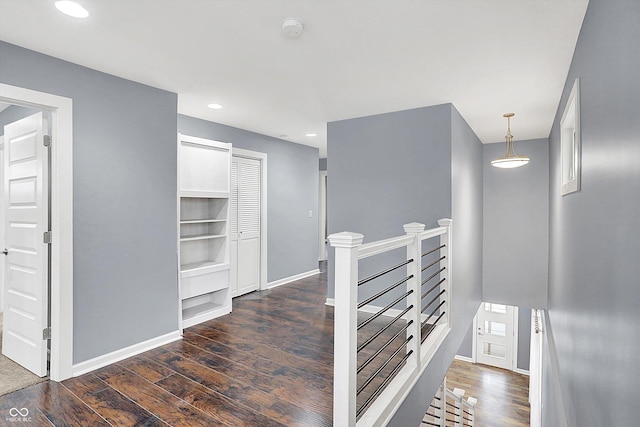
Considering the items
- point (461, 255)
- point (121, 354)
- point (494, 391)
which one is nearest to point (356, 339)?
point (121, 354)

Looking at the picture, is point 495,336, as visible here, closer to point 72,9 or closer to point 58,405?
point 58,405

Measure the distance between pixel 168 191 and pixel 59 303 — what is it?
129cm

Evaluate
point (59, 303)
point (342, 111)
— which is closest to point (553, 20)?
point (342, 111)

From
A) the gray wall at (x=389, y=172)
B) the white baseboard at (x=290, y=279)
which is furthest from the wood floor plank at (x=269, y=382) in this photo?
the white baseboard at (x=290, y=279)

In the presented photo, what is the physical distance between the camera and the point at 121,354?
293cm

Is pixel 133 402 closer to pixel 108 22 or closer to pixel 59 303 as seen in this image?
pixel 59 303

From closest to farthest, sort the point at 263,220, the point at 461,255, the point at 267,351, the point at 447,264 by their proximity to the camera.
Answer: the point at 267,351
the point at 447,264
the point at 461,255
the point at 263,220

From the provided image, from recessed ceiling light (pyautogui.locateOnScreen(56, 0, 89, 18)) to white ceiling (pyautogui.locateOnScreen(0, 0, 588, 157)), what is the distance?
0.17 feet

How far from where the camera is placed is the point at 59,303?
Result: 2.56 m

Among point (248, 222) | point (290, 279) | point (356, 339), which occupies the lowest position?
point (290, 279)

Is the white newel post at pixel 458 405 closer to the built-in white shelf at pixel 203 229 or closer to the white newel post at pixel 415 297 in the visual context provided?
the white newel post at pixel 415 297

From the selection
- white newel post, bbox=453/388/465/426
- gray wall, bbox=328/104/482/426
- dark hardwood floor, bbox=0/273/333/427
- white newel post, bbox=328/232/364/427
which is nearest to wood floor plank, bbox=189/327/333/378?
dark hardwood floor, bbox=0/273/333/427

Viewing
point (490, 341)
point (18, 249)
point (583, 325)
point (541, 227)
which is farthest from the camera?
point (490, 341)

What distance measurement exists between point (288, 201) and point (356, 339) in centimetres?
425
